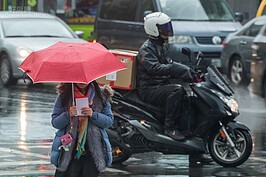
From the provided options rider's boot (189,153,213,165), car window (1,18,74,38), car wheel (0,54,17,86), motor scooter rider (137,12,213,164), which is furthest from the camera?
car window (1,18,74,38)

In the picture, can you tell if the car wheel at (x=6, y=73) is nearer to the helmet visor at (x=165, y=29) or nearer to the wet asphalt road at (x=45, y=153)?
the wet asphalt road at (x=45, y=153)

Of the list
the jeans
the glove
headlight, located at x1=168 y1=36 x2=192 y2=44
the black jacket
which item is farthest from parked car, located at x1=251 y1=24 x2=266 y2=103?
the jeans

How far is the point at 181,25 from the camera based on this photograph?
20391 mm

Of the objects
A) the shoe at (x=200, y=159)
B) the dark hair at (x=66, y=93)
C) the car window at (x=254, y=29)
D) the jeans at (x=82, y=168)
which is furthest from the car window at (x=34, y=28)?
the jeans at (x=82, y=168)

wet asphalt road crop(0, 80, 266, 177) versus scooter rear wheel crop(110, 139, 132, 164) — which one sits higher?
scooter rear wheel crop(110, 139, 132, 164)

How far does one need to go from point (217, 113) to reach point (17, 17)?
1219 centimetres

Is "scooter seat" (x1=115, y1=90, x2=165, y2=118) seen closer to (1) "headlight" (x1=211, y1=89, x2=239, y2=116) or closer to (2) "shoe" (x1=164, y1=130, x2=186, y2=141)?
(2) "shoe" (x1=164, y1=130, x2=186, y2=141)

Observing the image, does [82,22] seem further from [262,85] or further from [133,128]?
Answer: [133,128]

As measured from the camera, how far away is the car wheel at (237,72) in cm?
2012

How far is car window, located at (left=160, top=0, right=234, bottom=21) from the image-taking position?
2081cm

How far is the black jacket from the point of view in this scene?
32.3ft

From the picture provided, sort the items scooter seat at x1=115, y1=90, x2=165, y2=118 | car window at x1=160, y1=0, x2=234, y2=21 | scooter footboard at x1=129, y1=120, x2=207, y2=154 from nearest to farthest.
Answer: scooter footboard at x1=129, y1=120, x2=207, y2=154 → scooter seat at x1=115, y1=90, x2=165, y2=118 → car window at x1=160, y1=0, x2=234, y2=21

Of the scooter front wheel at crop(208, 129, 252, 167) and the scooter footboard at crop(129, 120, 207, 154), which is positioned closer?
the scooter footboard at crop(129, 120, 207, 154)

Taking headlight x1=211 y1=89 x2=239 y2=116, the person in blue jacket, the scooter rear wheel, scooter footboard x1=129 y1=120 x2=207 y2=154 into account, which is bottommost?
the scooter rear wheel
